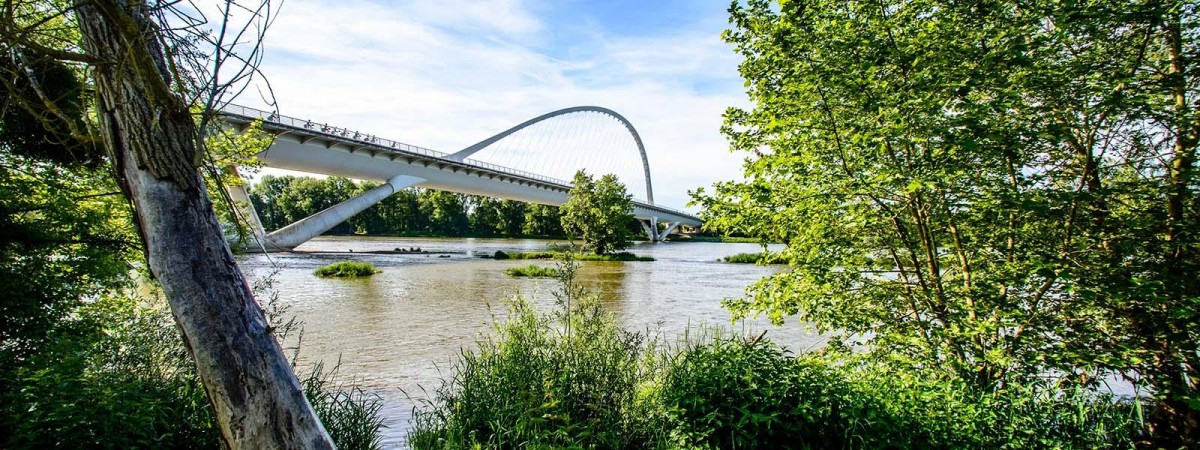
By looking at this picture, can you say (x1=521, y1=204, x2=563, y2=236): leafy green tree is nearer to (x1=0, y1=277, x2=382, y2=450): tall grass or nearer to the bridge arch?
the bridge arch

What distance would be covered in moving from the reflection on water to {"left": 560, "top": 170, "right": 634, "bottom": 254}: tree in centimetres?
1457

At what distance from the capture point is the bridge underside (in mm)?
27358

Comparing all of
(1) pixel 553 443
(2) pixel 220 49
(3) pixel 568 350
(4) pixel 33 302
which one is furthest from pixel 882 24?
(4) pixel 33 302

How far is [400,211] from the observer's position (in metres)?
92.7

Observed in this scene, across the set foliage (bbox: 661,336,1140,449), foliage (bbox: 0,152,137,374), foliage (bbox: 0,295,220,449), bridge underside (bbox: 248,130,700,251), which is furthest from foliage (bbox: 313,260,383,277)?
foliage (bbox: 661,336,1140,449)

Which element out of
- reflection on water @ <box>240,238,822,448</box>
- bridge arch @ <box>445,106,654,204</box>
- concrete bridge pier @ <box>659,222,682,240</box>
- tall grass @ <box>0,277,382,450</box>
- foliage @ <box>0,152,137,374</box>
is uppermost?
bridge arch @ <box>445,106,654,204</box>

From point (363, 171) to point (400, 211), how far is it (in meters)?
63.8

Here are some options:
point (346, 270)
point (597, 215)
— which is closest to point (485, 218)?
point (597, 215)

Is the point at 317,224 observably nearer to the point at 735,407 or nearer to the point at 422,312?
the point at 422,312

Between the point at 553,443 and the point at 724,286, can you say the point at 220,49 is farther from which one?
the point at 724,286

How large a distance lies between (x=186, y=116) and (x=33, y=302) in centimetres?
457

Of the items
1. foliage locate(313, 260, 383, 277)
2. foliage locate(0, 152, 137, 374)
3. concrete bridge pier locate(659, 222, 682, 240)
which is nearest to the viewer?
foliage locate(0, 152, 137, 374)

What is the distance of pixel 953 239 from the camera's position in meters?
5.27

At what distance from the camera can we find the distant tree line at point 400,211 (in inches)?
3615
